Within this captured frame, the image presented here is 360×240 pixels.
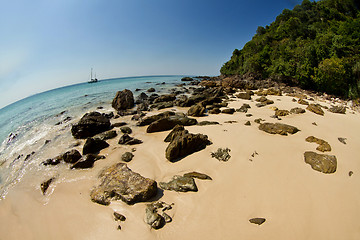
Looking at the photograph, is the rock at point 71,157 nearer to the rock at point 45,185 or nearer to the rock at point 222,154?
the rock at point 45,185

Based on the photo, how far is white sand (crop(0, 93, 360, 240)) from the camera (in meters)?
2.94

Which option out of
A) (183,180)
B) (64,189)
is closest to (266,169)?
(183,180)

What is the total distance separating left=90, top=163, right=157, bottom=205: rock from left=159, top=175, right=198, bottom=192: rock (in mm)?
420

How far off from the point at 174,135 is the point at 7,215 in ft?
19.7

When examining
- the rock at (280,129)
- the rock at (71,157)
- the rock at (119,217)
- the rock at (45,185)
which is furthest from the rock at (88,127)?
the rock at (280,129)

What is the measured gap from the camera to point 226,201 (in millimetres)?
3541

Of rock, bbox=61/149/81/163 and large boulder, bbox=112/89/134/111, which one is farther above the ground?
large boulder, bbox=112/89/134/111

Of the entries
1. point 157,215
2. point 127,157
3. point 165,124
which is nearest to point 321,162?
point 157,215

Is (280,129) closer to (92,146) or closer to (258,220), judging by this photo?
(258,220)

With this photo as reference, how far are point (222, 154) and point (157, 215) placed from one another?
320 centimetres

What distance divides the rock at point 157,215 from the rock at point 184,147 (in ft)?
6.34

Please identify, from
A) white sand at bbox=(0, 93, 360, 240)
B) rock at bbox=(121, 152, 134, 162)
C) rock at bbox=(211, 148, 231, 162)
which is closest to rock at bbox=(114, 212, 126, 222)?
white sand at bbox=(0, 93, 360, 240)

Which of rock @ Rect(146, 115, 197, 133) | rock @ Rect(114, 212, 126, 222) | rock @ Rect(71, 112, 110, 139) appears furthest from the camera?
rock @ Rect(71, 112, 110, 139)

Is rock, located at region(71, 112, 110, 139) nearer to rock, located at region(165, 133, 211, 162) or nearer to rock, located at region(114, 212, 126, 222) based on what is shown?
rock, located at region(165, 133, 211, 162)
